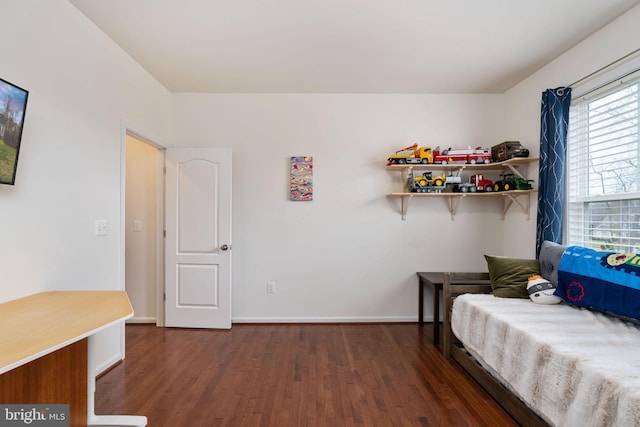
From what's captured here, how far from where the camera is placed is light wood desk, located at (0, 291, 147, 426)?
1134mm

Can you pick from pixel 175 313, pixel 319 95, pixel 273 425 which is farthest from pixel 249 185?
pixel 273 425

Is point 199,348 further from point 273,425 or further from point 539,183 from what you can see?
point 539,183

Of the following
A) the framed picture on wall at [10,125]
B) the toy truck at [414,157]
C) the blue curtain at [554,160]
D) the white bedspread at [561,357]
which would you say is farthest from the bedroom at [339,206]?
the framed picture on wall at [10,125]

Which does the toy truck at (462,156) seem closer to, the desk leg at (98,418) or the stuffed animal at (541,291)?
the stuffed animal at (541,291)

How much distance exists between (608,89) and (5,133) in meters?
3.88

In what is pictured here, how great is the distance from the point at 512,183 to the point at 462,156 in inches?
22.0

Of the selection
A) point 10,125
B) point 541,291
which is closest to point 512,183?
point 541,291

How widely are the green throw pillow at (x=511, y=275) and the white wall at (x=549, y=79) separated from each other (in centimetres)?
66

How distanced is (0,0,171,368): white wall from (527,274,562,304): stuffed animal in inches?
131

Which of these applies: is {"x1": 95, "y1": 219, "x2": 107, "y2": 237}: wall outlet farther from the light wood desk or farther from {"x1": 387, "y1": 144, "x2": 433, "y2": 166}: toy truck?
{"x1": 387, "y1": 144, "x2": 433, "y2": 166}: toy truck

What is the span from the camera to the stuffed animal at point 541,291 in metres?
2.30

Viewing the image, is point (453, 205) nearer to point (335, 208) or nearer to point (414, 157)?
point (414, 157)

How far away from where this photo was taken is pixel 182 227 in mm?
3383

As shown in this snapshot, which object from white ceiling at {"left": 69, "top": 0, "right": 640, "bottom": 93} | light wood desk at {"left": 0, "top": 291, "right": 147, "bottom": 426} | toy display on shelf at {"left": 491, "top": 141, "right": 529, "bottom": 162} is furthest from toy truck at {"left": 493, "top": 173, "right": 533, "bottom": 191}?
light wood desk at {"left": 0, "top": 291, "right": 147, "bottom": 426}
